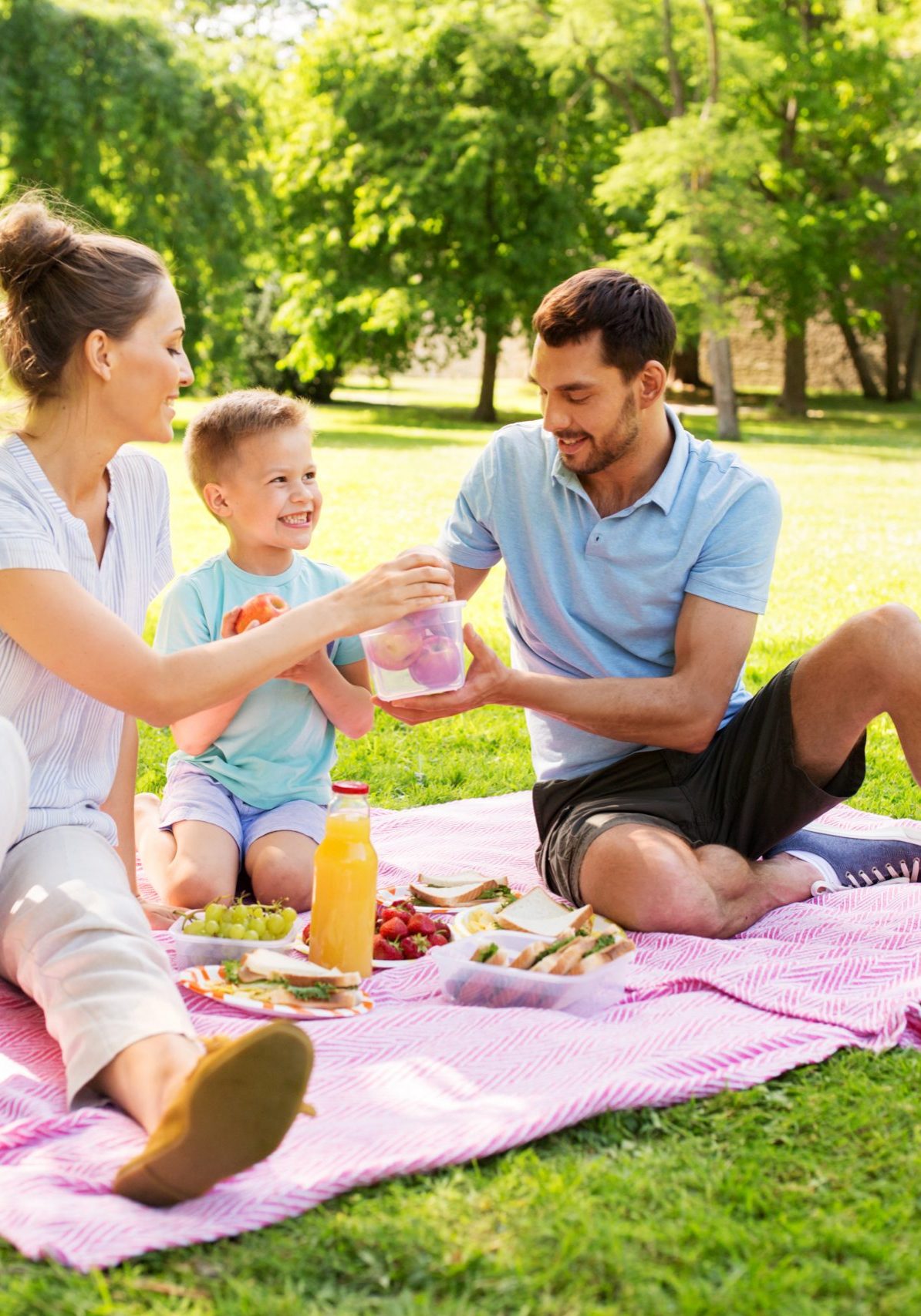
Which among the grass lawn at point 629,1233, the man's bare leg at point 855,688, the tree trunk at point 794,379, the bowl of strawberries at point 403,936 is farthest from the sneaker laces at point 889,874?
the tree trunk at point 794,379

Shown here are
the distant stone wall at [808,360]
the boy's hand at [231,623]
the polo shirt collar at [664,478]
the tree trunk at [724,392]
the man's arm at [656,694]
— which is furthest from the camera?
the distant stone wall at [808,360]

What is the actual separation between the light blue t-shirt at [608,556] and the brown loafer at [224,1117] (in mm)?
1845

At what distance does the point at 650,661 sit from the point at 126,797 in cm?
137

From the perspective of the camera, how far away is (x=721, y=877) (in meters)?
3.50

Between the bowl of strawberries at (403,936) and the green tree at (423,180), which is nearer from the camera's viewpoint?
the bowl of strawberries at (403,936)

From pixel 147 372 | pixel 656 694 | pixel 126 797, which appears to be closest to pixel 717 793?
pixel 656 694

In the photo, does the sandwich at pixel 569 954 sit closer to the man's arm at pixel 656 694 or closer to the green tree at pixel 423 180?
the man's arm at pixel 656 694

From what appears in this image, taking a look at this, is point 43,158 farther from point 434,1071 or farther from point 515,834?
point 434,1071

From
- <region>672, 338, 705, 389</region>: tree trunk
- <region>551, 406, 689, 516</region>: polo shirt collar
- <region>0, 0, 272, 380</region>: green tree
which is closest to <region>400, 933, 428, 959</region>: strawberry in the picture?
<region>551, 406, 689, 516</region>: polo shirt collar

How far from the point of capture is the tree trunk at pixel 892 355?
31047 mm

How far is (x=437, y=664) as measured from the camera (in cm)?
325

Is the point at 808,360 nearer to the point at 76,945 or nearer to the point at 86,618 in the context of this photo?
the point at 86,618

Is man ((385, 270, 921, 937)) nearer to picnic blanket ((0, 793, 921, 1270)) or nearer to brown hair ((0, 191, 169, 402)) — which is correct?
picnic blanket ((0, 793, 921, 1270))

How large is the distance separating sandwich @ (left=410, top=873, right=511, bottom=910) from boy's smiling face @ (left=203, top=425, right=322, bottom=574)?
3.03 ft
